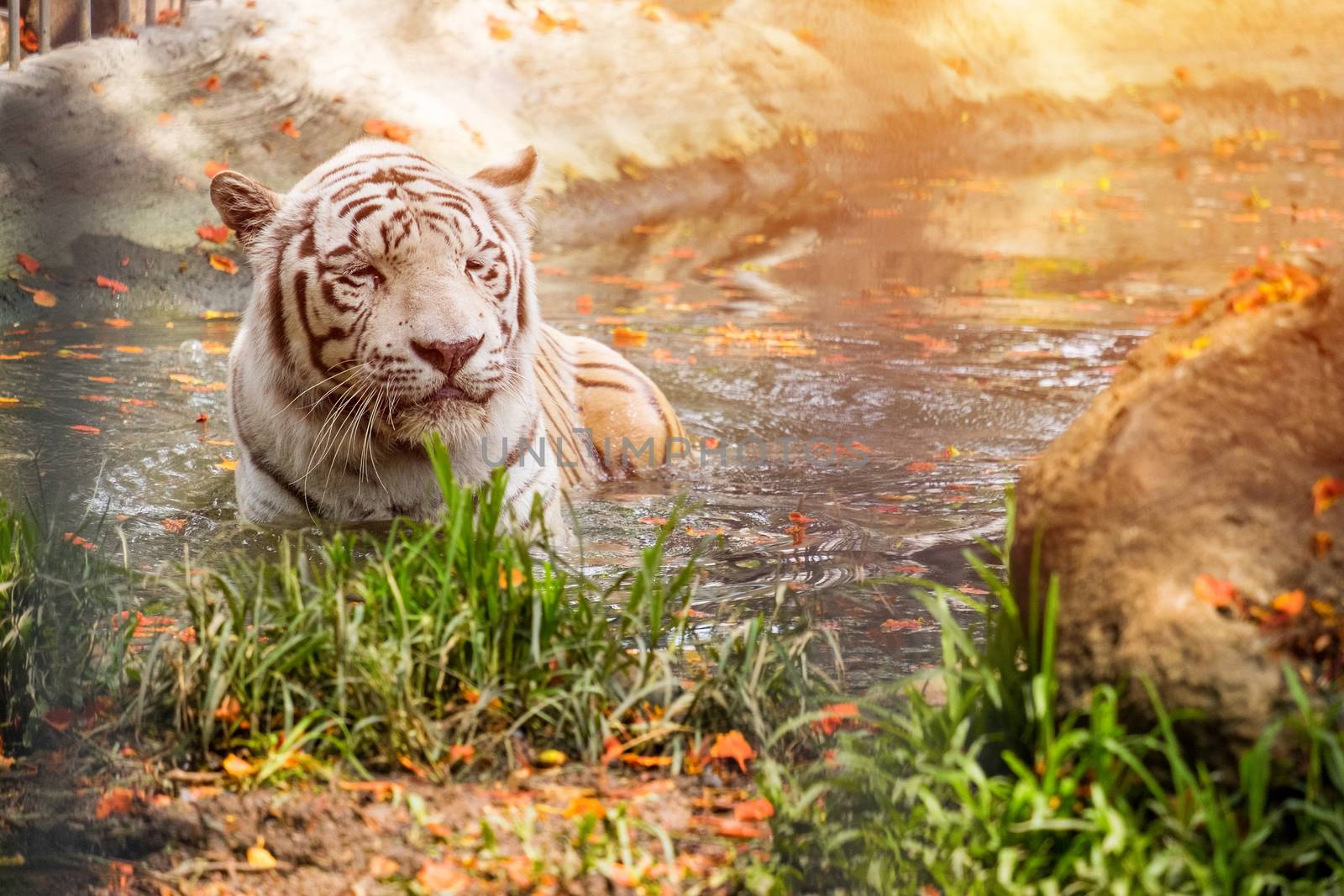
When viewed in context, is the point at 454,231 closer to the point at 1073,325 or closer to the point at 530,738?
the point at 530,738

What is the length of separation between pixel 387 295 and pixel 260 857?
1.84 metres

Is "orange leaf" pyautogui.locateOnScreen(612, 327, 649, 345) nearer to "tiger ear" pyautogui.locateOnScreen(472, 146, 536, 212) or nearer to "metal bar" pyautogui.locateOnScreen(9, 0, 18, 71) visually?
"tiger ear" pyautogui.locateOnScreen(472, 146, 536, 212)

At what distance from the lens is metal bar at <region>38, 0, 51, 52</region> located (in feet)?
30.7

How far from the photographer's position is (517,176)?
15.7 ft

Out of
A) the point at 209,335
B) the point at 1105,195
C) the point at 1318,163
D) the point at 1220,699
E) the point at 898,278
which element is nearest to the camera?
the point at 1220,699

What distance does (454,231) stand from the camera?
4316 mm

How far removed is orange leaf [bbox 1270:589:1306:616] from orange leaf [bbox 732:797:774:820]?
1020 millimetres

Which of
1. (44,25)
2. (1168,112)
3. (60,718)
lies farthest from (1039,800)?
(1168,112)

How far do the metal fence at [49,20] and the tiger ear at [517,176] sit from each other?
5.18 meters

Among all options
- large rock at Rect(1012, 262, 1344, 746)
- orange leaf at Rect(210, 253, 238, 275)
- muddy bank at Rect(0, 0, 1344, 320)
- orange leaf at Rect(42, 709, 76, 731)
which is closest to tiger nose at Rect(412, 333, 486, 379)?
orange leaf at Rect(42, 709, 76, 731)

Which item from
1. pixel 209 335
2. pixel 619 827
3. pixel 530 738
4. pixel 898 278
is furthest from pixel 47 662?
pixel 898 278

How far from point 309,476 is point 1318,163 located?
46.4 feet

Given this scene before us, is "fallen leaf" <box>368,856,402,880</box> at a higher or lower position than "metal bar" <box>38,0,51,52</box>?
lower

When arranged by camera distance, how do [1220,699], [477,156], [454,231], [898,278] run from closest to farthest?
1. [1220,699]
2. [454,231]
3. [898,278]
4. [477,156]
